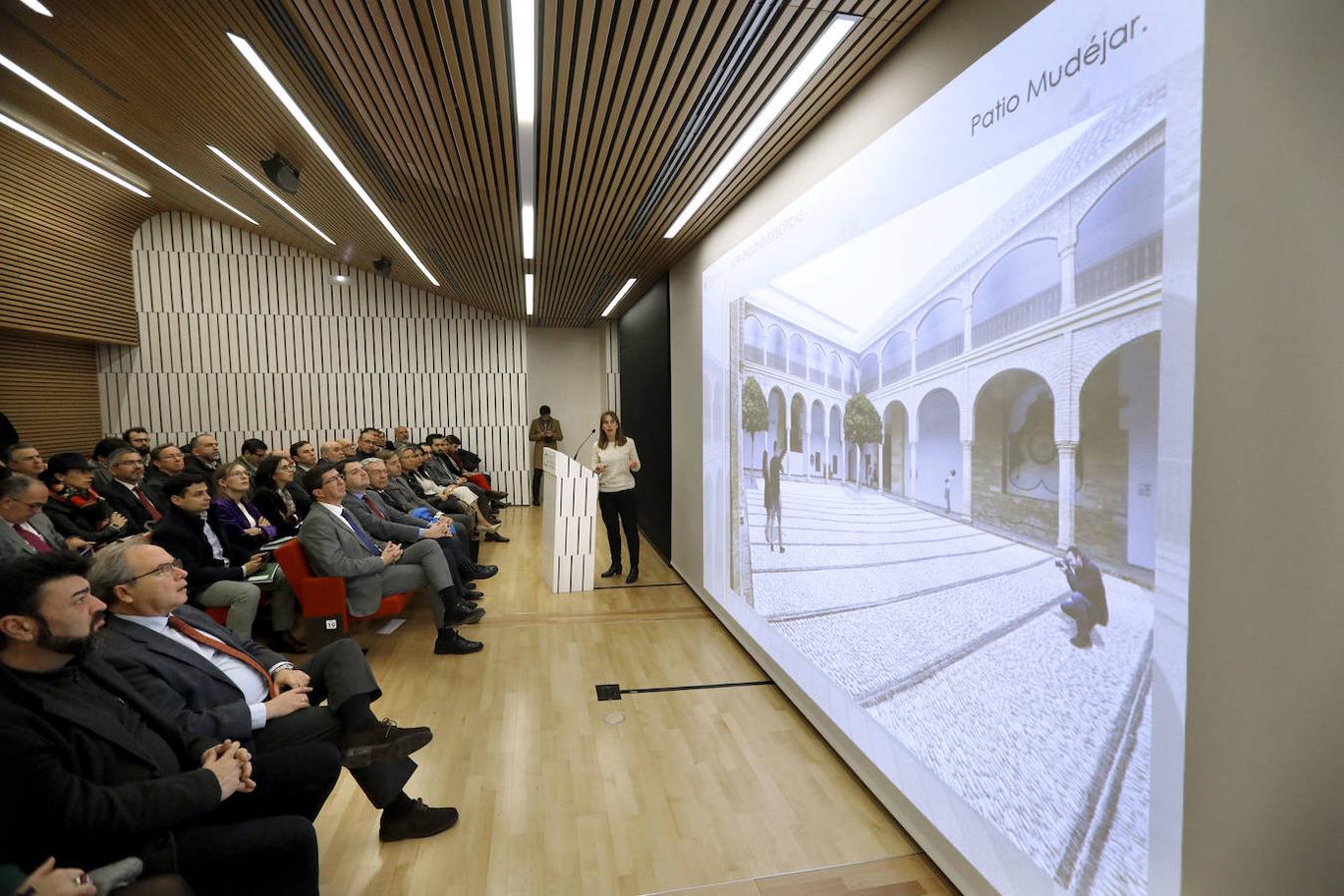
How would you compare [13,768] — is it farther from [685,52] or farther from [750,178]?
[750,178]

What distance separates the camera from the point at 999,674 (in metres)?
1.96

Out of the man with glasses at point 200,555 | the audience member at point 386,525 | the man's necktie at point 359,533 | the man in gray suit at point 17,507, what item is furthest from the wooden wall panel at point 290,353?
the man in gray suit at point 17,507

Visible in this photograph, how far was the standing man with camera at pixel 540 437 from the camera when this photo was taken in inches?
435

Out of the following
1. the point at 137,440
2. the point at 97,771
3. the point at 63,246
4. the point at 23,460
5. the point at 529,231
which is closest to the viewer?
the point at 97,771

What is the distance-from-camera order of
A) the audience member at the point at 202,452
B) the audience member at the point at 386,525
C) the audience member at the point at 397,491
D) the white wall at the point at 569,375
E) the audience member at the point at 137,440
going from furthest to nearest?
the white wall at the point at 569,375, the audience member at the point at 137,440, the audience member at the point at 202,452, the audience member at the point at 397,491, the audience member at the point at 386,525

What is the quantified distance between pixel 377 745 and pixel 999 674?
2.14 m

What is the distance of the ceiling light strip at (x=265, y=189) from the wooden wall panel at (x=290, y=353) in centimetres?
301

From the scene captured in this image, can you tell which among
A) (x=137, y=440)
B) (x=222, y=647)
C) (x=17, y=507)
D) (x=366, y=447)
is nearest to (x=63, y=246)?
(x=137, y=440)

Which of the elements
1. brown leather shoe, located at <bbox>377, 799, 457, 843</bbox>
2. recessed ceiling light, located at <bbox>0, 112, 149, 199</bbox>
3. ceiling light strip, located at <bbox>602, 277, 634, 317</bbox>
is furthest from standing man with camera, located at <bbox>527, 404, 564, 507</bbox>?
brown leather shoe, located at <bbox>377, 799, 457, 843</bbox>

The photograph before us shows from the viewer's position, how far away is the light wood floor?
2.35 meters

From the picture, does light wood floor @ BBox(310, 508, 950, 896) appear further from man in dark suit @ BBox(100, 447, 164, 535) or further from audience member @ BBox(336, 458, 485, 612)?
man in dark suit @ BBox(100, 447, 164, 535)

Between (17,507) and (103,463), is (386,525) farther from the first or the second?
(103,463)

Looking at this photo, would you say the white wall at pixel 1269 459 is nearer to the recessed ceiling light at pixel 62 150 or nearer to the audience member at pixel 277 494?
the audience member at pixel 277 494

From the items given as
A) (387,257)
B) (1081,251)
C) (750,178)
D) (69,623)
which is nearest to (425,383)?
(387,257)
